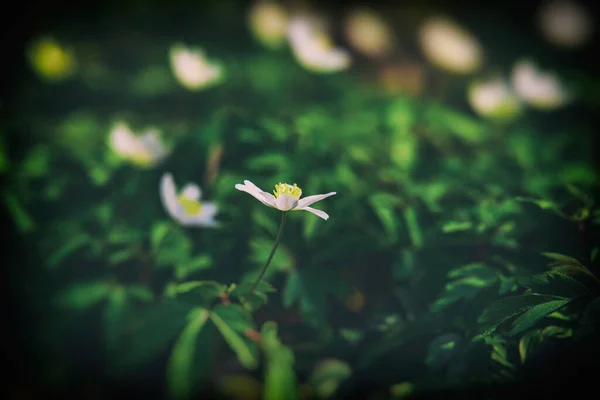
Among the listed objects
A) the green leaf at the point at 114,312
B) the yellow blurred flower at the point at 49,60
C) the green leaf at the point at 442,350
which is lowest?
the green leaf at the point at 442,350

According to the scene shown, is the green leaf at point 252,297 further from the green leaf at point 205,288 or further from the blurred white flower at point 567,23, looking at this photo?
the blurred white flower at point 567,23

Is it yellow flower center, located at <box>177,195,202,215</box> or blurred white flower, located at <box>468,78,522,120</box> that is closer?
yellow flower center, located at <box>177,195,202,215</box>

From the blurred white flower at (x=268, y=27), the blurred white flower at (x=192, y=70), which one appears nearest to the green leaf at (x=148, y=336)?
the blurred white flower at (x=192, y=70)

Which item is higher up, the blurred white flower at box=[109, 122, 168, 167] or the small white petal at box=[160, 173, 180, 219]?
the blurred white flower at box=[109, 122, 168, 167]

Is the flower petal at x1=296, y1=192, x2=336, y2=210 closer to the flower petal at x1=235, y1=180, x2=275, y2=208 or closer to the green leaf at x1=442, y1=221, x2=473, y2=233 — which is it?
the flower petal at x1=235, y1=180, x2=275, y2=208

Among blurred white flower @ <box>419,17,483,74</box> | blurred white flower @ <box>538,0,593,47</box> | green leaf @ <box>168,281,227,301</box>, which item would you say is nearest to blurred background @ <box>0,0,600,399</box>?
green leaf @ <box>168,281,227,301</box>

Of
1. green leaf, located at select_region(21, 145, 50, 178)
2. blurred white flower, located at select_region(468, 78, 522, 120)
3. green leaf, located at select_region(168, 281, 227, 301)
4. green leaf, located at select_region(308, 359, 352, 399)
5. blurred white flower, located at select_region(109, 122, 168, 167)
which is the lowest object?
green leaf, located at select_region(308, 359, 352, 399)

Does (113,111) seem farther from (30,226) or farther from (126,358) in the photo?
(126,358)

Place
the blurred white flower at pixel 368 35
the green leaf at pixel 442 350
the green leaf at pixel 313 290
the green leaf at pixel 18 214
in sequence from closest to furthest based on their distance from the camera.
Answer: the green leaf at pixel 442 350, the green leaf at pixel 313 290, the green leaf at pixel 18 214, the blurred white flower at pixel 368 35
